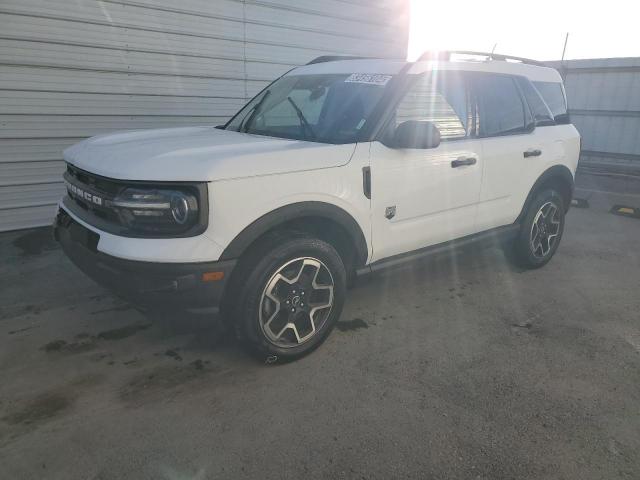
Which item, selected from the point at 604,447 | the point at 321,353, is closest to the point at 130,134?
the point at 321,353

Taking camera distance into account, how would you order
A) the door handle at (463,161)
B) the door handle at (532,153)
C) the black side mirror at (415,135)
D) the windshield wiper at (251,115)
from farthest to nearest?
1. the door handle at (532,153)
2. the windshield wiper at (251,115)
3. the door handle at (463,161)
4. the black side mirror at (415,135)

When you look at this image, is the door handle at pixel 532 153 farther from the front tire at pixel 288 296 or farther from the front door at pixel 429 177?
the front tire at pixel 288 296

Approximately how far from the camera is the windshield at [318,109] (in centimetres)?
326

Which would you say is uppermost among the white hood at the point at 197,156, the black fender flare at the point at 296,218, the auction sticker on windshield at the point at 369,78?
the auction sticker on windshield at the point at 369,78

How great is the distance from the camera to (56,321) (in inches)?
136

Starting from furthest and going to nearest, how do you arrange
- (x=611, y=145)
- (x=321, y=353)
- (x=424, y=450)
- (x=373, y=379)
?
(x=611, y=145) < (x=321, y=353) < (x=373, y=379) < (x=424, y=450)

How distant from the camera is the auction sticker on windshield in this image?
11.1ft

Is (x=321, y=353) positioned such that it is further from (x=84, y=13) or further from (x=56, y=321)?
(x=84, y=13)

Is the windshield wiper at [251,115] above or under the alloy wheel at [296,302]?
above

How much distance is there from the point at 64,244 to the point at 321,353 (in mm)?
1710

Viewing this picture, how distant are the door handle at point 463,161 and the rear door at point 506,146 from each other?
0.17m

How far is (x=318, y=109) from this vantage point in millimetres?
3484

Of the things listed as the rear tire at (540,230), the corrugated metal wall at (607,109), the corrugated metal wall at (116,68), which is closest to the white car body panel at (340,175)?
the rear tire at (540,230)

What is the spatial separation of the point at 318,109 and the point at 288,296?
54.5 inches
